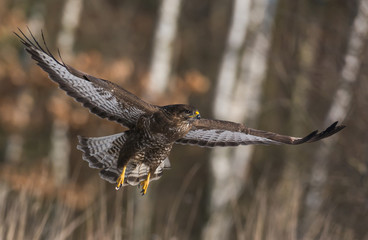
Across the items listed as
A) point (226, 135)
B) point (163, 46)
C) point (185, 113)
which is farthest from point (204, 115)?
point (185, 113)

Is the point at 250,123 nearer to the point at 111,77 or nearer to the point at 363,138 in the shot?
the point at 111,77

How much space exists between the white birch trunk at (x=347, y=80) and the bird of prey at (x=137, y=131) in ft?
3.80

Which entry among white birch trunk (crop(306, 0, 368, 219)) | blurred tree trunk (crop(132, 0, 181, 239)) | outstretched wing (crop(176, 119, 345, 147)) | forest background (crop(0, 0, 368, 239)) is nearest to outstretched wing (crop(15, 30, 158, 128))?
outstretched wing (crop(176, 119, 345, 147))

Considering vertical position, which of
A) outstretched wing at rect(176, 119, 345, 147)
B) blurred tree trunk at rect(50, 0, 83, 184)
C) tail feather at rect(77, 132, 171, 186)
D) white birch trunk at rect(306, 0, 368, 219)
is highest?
blurred tree trunk at rect(50, 0, 83, 184)

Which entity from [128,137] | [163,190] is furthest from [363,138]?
[163,190]

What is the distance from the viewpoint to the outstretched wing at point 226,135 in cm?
437

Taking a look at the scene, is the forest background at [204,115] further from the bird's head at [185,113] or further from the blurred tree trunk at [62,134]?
the bird's head at [185,113]

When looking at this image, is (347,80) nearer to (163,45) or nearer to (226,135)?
(226,135)

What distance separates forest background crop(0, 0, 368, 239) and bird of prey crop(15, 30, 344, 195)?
0.35 meters

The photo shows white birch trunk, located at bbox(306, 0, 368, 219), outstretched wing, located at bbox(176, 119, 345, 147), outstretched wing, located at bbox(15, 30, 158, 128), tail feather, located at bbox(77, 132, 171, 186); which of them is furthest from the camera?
white birch trunk, located at bbox(306, 0, 368, 219)

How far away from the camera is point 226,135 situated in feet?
15.8

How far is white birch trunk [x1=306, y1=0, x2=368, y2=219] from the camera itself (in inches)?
205

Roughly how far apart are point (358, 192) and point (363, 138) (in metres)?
0.49

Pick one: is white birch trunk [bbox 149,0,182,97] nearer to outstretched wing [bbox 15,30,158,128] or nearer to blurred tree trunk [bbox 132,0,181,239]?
blurred tree trunk [bbox 132,0,181,239]
